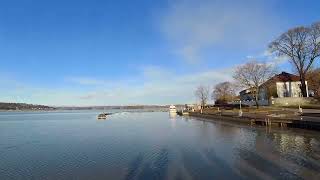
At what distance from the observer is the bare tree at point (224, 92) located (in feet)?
450

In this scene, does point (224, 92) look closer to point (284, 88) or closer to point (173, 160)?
point (284, 88)

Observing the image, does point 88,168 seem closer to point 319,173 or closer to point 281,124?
point 319,173

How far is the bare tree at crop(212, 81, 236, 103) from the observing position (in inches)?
5404

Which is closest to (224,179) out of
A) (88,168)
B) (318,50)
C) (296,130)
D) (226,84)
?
(88,168)

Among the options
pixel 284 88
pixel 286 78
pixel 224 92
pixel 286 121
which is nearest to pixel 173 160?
pixel 286 121

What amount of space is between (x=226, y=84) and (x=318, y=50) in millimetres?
80583

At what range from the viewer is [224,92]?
484ft

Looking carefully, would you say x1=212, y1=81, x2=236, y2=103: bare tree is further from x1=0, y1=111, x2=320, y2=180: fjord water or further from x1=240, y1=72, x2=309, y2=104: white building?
x1=0, y1=111, x2=320, y2=180: fjord water

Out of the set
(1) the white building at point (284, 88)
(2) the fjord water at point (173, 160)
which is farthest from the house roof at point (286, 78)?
(2) the fjord water at point (173, 160)

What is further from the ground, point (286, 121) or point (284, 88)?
point (284, 88)

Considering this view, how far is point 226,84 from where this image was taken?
151750 mm

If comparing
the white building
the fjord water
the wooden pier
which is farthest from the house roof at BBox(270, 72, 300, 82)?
the fjord water

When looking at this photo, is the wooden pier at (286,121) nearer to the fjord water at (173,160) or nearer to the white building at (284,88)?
the fjord water at (173,160)

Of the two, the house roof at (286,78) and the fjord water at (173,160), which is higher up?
the house roof at (286,78)
